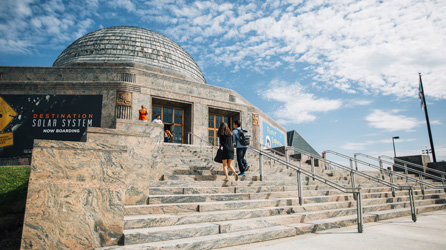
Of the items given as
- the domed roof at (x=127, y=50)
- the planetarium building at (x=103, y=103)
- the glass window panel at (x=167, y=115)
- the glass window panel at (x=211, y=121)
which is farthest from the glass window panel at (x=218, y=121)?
the domed roof at (x=127, y=50)

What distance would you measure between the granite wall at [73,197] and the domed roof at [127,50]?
1343cm

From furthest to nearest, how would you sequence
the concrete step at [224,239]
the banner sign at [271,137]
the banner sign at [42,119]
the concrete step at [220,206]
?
the banner sign at [271,137] < the banner sign at [42,119] < the concrete step at [220,206] < the concrete step at [224,239]

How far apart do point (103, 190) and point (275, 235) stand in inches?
82.9

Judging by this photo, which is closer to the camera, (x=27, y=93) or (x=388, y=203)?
(x=388, y=203)

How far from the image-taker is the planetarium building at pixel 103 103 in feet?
32.7

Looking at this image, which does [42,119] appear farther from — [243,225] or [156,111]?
[243,225]

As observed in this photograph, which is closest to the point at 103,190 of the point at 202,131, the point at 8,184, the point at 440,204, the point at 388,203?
the point at 8,184

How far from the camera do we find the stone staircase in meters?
2.96

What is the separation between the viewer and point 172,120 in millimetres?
12297

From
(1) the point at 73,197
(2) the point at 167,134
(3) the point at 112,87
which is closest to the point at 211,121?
(2) the point at 167,134

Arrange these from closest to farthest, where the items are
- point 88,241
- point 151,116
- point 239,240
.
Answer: point 88,241 < point 239,240 < point 151,116

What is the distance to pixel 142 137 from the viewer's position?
4184 millimetres

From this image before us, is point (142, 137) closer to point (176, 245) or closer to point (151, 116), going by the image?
point (176, 245)

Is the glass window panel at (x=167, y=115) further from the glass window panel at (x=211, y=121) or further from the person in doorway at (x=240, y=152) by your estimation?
the person in doorway at (x=240, y=152)
